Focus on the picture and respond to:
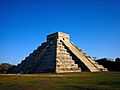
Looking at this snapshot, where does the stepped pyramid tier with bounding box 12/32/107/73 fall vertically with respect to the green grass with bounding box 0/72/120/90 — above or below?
above

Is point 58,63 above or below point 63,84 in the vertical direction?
above

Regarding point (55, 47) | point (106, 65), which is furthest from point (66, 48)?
point (106, 65)

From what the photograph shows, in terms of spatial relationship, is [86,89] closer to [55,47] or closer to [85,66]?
[85,66]

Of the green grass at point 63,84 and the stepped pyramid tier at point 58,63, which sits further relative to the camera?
the stepped pyramid tier at point 58,63

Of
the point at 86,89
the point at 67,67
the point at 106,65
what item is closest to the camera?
the point at 86,89

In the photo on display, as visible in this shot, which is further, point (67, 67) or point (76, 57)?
point (76, 57)

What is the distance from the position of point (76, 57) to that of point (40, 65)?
12058 millimetres

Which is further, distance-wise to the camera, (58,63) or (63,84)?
(58,63)

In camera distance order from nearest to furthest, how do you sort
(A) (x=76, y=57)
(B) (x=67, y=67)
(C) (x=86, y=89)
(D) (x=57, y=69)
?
1. (C) (x=86, y=89)
2. (D) (x=57, y=69)
3. (B) (x=67, y=67)
4. (A) (x=76, y=57)

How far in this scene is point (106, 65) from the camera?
64.7 meters

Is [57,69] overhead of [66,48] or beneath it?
beneath

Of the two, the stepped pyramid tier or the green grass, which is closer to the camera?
the green grass

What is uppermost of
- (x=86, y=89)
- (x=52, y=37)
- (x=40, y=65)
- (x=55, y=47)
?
(x=52, y=37)

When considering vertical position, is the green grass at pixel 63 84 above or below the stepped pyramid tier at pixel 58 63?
below
